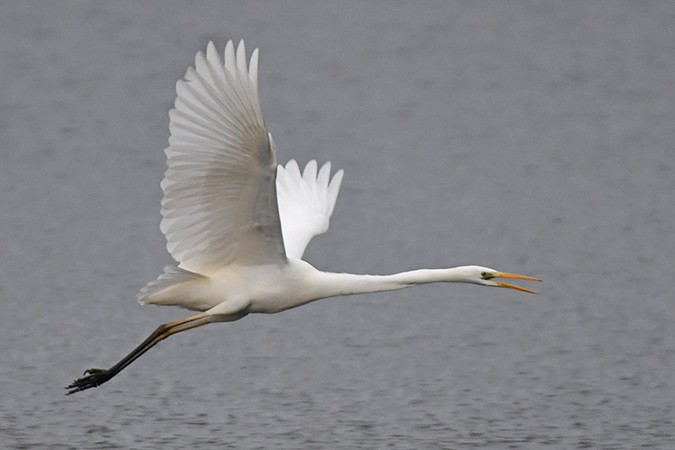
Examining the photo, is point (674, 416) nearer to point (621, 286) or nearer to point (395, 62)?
point (621, 286)

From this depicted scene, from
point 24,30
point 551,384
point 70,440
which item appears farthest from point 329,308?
point 24,30

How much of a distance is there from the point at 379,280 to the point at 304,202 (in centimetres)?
156

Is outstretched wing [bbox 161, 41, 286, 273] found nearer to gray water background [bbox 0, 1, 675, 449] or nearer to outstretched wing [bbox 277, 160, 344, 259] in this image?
outstretched wing [bbox 277, 160, 344, 259]

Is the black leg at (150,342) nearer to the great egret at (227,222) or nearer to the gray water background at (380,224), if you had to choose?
the great egret at (227,222)

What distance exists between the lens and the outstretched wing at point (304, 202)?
8.94 meters

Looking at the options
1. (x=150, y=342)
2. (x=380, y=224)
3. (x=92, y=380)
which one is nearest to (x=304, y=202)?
(x=150, y=342)

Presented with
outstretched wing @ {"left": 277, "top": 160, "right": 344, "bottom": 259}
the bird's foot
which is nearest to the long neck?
outstretched wing @ {"left": 277, "top": 160, "right": 344, "bottom": 259}

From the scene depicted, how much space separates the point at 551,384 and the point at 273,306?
2631mm

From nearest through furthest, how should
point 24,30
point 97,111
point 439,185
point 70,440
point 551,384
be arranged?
point 70,440, point 551,384, point 439,185, point 97,111, point 24,30

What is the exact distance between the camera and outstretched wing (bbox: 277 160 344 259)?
894 cm

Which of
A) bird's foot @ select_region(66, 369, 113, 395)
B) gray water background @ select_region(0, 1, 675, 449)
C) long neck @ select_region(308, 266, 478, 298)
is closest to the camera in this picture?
long neck @ select_region(308, 266, 478, 298)

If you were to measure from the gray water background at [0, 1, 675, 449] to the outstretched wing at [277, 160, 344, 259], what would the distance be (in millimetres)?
1173

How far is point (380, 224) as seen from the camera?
1252 cm

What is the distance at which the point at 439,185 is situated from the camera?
44.6ft
